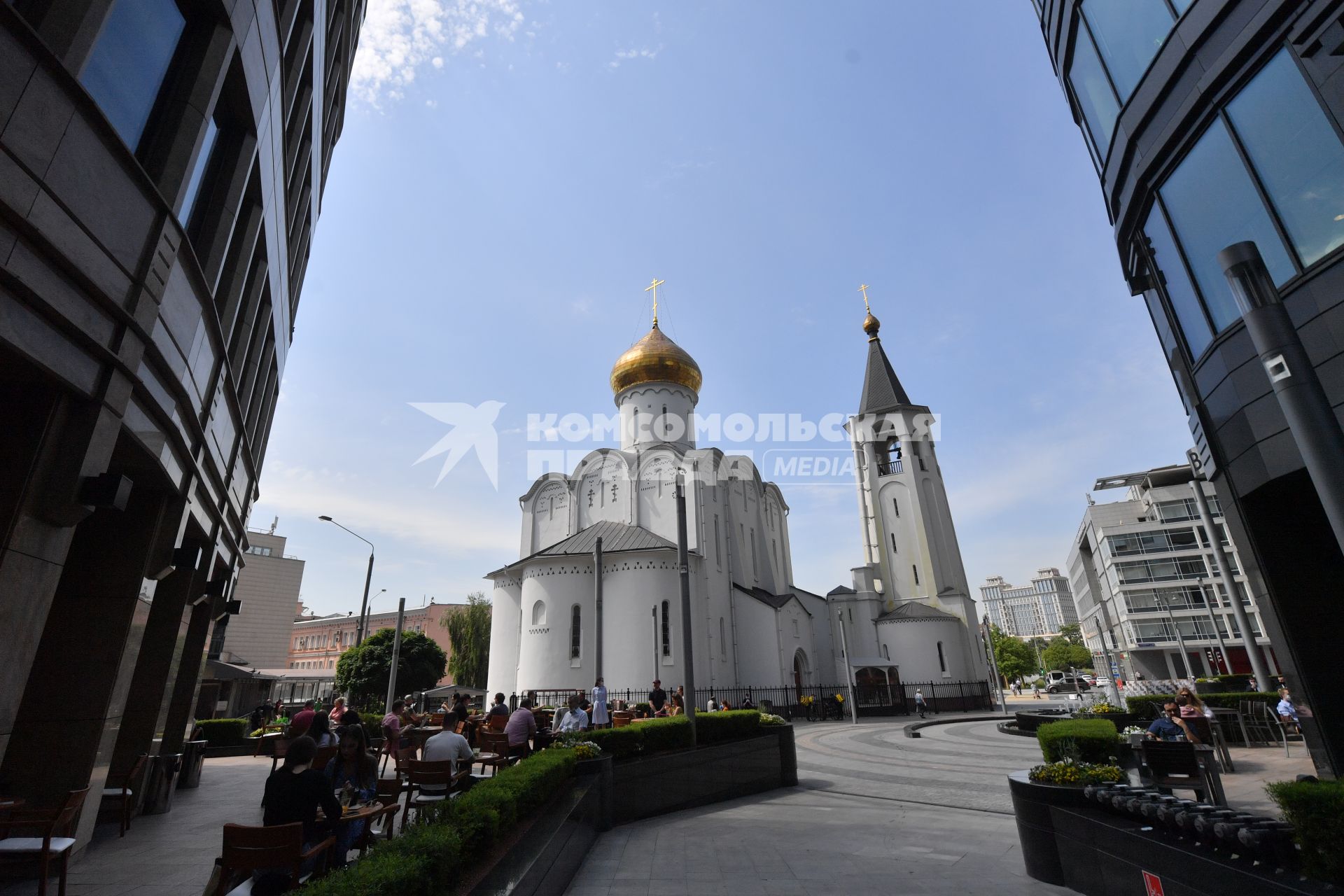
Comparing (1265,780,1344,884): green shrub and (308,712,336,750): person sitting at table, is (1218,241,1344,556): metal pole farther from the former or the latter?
(308,712,336,750): person sitting at table

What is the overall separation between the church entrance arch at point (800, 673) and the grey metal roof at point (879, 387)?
15665mm

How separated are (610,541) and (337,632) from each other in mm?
50119

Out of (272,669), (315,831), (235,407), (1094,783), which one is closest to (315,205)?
(235,407)

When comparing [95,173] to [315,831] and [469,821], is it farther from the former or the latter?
[469,821]

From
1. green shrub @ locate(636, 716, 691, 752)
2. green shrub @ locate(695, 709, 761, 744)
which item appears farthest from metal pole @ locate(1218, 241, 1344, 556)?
green shrub @ locate(695, 709, 761, 744)

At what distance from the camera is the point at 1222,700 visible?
52.8ft

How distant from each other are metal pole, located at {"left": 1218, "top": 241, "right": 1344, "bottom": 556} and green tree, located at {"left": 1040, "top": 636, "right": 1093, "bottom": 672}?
Result: 100003mm

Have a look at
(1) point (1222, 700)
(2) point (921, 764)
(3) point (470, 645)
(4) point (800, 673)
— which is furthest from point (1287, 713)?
(3) point (470, 645)

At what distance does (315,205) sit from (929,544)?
3286 centimetres

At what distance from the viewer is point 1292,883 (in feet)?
13.1

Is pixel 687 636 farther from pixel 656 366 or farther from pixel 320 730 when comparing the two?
pixel 656 366

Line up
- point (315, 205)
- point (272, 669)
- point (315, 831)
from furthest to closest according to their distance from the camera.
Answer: point (272, 669) < point (315, 205) < point (315, 831)

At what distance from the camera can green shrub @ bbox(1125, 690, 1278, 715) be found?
15.5 meters

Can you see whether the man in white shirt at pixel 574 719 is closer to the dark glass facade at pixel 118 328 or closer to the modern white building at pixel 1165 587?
the dark glass facade at pixel 118 328
